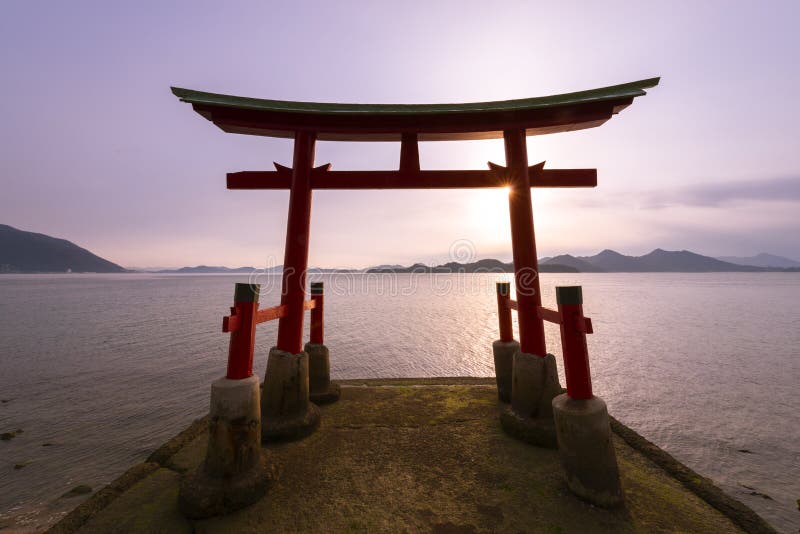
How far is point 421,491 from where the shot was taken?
3.15 meters

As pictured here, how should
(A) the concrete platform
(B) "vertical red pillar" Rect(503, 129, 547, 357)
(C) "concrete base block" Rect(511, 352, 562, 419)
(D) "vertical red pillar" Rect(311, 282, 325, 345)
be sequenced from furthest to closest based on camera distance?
(D) "vertical red pillar" Rect(311, 282, 325, 345), (B) "vertical red pillar" Rect(503, 129, 547, 357), (C) "concrete base block" Rect(511, 352, 562, 419), (A) the concrete platform

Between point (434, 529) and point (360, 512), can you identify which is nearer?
point (434, 529)

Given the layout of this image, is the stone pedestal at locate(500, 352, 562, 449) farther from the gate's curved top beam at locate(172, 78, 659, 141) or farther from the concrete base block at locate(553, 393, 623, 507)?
the gate's curved top beam at locate(172, 78, 659, 141)

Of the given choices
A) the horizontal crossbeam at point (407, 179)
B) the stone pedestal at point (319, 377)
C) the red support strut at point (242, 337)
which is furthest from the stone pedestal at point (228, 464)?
the horizontal crossbeam at point (407, 179)

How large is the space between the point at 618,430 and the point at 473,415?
79.7 inches

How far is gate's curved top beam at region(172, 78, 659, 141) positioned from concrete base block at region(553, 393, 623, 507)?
3696 mm

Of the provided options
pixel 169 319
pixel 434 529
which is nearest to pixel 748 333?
pixel 434 529

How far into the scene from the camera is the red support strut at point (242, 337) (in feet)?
10.4

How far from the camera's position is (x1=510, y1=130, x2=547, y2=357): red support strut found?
427 centimetres

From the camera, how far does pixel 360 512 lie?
288cm

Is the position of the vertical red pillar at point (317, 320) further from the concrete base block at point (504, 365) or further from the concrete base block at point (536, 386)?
the concrete base block at point (536, 386)

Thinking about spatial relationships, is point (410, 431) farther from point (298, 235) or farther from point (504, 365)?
point (298, 235)

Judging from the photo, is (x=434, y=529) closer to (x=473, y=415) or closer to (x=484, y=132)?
(x=473, y=415)

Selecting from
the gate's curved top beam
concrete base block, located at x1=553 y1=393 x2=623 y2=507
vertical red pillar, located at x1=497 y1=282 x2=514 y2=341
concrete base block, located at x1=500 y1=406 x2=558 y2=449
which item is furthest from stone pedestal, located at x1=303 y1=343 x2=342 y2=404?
concrete base block, located at x1=553 y1=393 x2=623 y2=507
